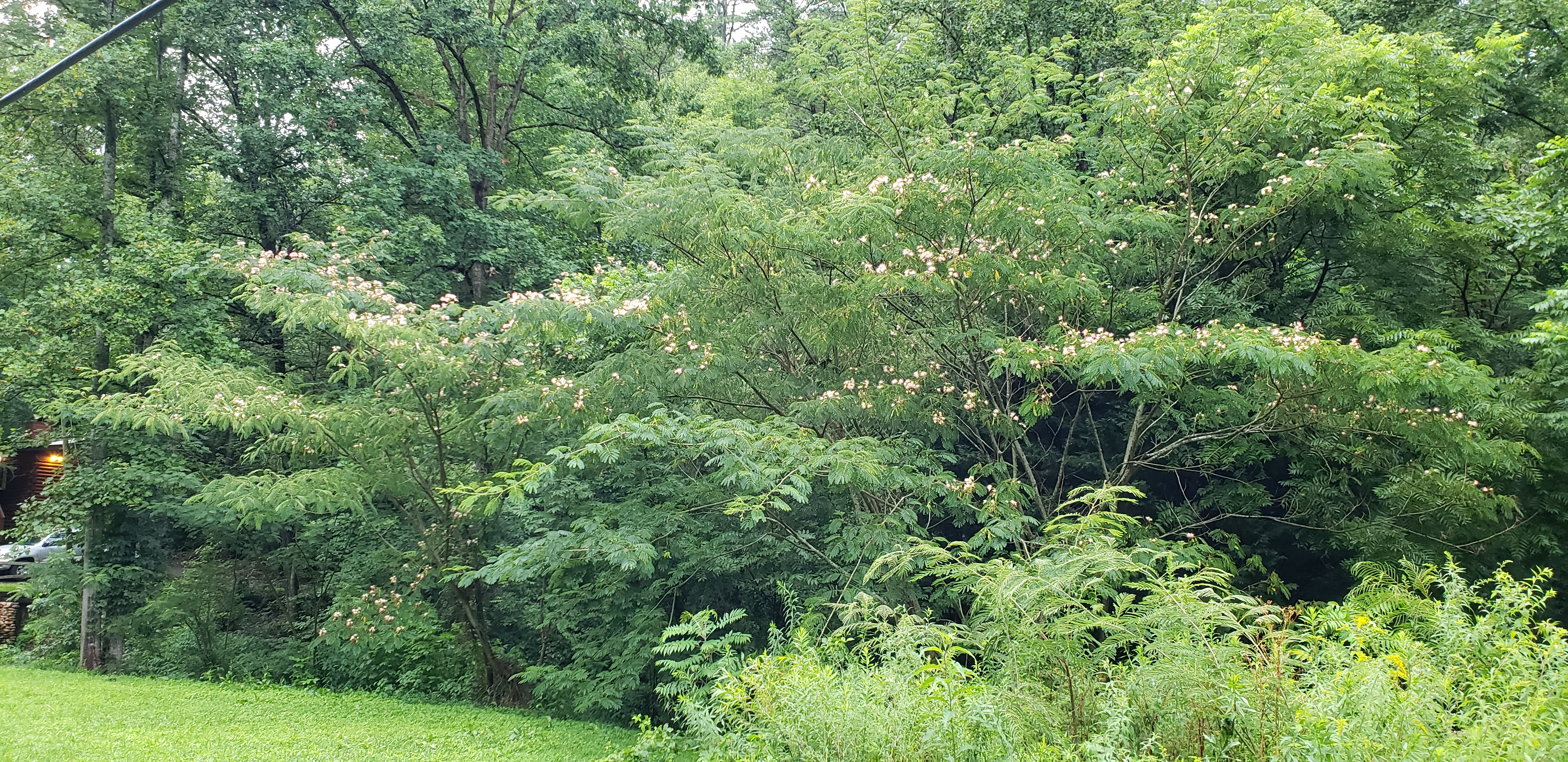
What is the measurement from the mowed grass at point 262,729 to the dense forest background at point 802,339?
769 millimetres

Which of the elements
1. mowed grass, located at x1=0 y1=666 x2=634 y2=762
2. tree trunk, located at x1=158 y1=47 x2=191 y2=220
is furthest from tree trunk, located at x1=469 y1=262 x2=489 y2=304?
mowed grass, located at x1=0 y1=666 x2=634 y2=762

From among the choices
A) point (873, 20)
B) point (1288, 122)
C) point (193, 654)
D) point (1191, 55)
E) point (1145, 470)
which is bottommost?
point (193, 654)

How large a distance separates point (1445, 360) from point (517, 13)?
49.4 ft

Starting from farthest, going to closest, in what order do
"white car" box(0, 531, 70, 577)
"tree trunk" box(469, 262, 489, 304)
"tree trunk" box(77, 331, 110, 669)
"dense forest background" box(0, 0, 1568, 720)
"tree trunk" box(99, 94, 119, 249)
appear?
"white car" box(0, 531, 70, 577)
"tree trunk" box(469, 262, 489, 304)
"tree trunk" box(99, 94, 119, 249)
"tree trunk" box(77, 331, 110, 669)
"dense forest background" box(0, 0, 1568, 720)

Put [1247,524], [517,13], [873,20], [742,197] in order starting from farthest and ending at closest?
[517,13]
[1247,524]
[873,20]
[742,197]

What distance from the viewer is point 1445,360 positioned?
20.6 feet

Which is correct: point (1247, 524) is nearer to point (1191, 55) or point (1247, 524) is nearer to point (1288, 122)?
point (1288, 122)

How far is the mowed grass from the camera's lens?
650 centimetres

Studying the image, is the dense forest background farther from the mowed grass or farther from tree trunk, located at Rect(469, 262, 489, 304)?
tree trunk, located at Rect(469, 262, 489, 304)

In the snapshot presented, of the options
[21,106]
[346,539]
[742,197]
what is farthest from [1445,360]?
[21,106]

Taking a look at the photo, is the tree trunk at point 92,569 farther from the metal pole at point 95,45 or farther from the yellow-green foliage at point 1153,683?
the yellow-green foliage at point 1153,683

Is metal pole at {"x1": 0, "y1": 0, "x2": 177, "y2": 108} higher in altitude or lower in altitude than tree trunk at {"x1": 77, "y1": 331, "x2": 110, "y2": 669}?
higher

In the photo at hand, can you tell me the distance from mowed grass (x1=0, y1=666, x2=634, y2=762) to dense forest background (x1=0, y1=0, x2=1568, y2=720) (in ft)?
2.52

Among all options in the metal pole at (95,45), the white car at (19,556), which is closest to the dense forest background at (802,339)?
the metal pole at (95,45)
